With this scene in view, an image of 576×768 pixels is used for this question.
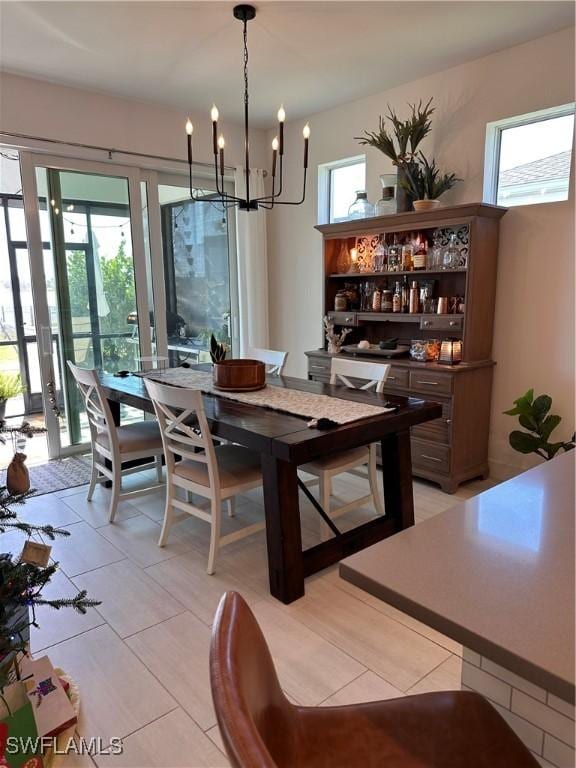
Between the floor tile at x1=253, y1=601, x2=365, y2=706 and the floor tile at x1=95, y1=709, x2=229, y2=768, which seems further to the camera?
the floor tile at x1=253, y1=601, x2=365, y2=706

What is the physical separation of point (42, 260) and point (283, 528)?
2998 millimetres

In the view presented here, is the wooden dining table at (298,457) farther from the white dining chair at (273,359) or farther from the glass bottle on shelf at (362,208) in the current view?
the glass bottle on shelf at (362,208)

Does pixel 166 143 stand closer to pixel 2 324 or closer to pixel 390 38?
pixel 390 38

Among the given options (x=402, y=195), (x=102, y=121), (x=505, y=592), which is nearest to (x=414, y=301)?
(x=402, y=195)

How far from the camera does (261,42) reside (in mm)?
3115

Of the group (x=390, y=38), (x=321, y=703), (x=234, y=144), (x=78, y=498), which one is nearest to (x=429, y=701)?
(x=321, y=703)

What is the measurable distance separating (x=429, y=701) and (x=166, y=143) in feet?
14.6

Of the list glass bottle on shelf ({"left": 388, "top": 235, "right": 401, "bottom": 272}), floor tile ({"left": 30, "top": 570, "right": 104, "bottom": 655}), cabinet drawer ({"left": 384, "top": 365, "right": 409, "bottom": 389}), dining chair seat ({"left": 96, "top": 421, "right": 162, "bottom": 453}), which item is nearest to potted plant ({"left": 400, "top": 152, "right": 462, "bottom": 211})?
glass bottle on shelf ({"left": 388, "top": 235, "right": 401, "bottom": 272})

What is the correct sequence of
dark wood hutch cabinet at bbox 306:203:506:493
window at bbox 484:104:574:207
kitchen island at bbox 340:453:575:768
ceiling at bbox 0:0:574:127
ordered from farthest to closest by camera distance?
dark wood hutch cabinet at bbox 306:203:506:493, window at bbox 484:104:574:207, ceiling at bbox 0:0:574:127, kitchen island at bbox 340:453:575:768

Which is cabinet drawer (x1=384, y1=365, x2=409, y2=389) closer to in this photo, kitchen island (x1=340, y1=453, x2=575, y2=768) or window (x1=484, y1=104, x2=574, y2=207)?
window (x1=484, y1=104, x2=574, y2=207)

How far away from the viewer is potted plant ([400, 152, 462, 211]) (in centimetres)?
344

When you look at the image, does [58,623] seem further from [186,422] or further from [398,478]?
[398,478]

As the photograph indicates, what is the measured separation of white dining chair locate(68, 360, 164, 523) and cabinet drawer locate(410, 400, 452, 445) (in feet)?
5.65

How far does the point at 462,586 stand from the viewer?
796 mm
